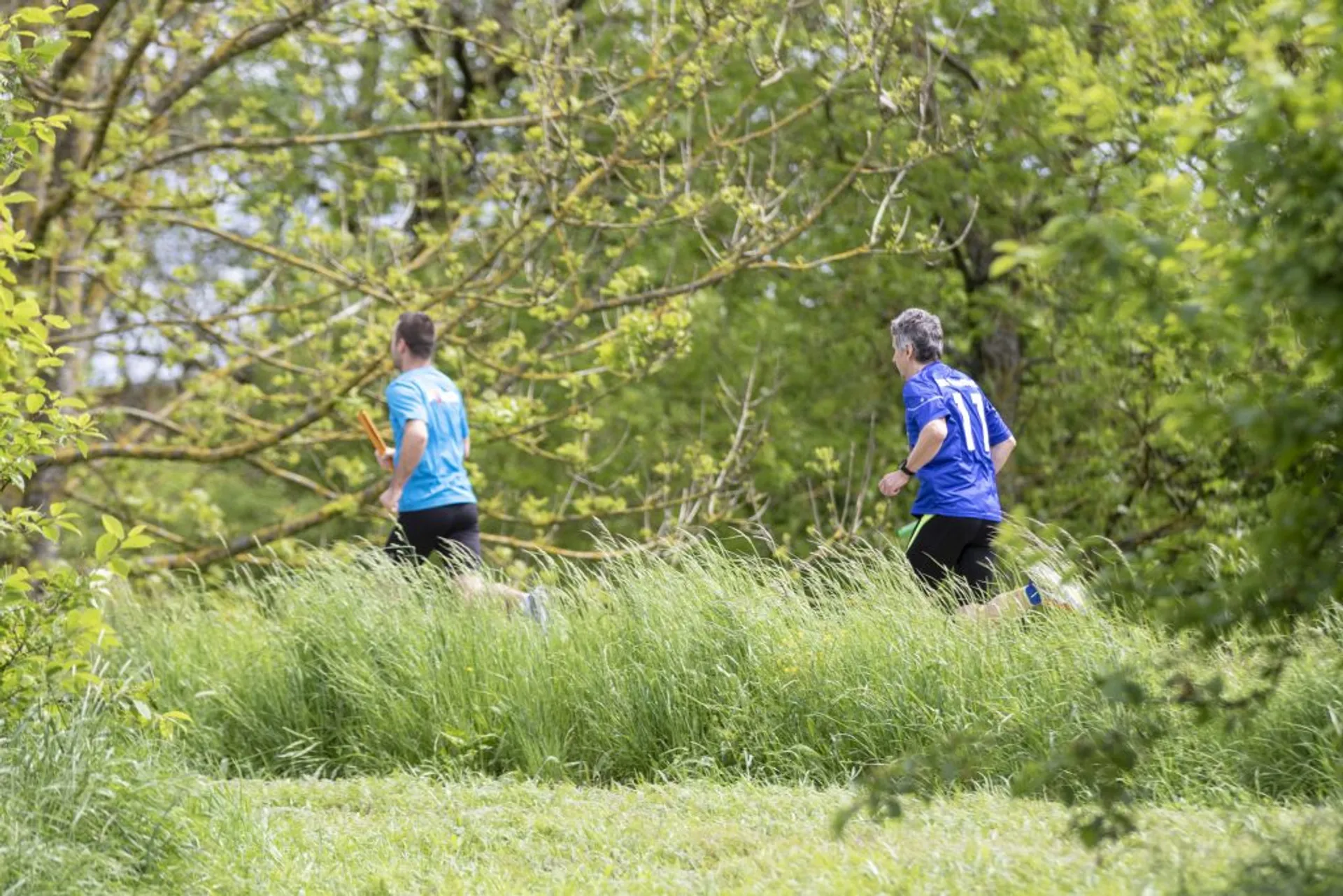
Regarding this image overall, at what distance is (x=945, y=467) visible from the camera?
25.5 feet

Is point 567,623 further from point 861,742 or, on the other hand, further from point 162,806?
point 162,806

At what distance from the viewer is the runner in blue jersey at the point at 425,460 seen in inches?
335

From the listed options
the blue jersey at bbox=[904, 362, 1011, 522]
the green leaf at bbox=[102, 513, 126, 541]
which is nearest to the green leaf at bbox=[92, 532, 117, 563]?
the green leaf at bbox=[102, 513, 126, 541]

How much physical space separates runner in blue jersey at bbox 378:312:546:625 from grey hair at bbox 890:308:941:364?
2.52m

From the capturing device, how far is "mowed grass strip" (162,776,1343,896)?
14.5ft

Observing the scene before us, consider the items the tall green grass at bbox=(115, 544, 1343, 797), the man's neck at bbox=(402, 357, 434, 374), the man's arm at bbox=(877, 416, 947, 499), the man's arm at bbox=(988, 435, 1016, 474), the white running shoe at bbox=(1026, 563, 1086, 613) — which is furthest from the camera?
the man's neck at bbox=(402, 357, 434, 374)

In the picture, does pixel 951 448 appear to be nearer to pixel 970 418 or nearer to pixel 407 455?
pixel 970 418

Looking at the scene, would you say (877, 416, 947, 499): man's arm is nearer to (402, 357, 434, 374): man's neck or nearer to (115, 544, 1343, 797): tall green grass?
(115, 544, 1343, 797): tall green grass

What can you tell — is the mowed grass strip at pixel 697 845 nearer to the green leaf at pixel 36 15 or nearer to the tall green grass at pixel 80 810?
the tall green grass at pixel 80 810

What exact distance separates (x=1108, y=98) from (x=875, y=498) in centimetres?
1297

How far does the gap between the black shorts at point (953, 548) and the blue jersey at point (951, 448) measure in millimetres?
44

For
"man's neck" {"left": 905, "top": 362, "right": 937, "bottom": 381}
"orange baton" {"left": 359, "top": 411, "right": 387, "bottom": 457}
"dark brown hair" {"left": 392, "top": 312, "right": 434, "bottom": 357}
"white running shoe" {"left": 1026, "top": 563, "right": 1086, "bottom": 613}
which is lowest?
"white running shoe" {"left": 1026, "top": 563, "right": 1086, "bottom": 613}

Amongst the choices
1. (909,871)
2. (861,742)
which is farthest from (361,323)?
(909,871)

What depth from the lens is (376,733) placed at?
7.16 m
